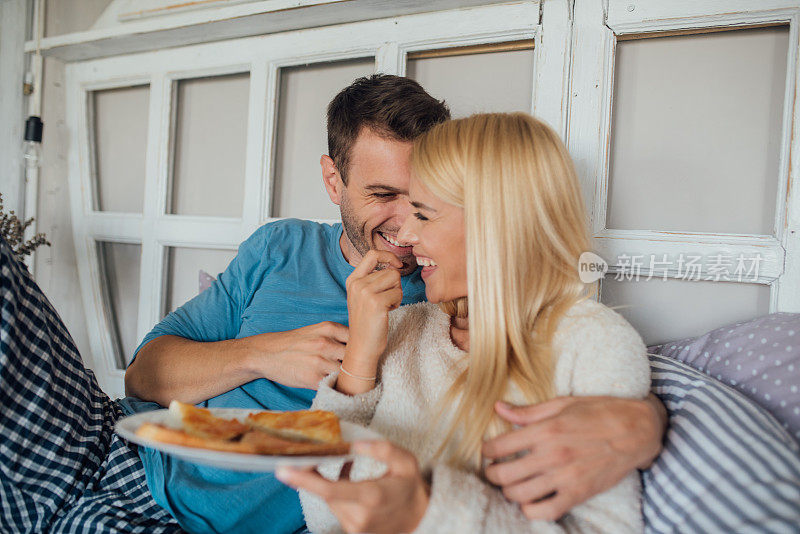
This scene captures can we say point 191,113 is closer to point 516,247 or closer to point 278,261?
point 278,261

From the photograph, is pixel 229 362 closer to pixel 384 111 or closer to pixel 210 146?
pixel 384 111

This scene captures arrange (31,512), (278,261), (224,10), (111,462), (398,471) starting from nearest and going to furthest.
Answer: (398,471), (31,512), (111,462), (278,261), (224,10)

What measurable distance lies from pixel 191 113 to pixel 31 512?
1445mm

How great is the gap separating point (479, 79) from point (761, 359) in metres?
1.01

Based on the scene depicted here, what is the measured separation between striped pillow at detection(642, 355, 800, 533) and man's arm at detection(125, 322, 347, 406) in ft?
2.02

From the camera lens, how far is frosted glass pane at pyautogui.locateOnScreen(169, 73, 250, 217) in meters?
1.99

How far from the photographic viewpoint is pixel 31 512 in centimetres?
106

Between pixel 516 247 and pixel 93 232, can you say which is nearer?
pixel 516 247

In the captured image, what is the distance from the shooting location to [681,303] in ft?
4.49

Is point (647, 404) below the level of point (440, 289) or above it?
below

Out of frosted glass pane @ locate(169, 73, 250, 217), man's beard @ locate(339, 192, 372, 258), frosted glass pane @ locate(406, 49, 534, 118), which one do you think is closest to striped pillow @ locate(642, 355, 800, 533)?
man's beard @ locate(339, 192, 372, 258)

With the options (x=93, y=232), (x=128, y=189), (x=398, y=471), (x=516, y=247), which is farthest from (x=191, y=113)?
(x=398, y=471)

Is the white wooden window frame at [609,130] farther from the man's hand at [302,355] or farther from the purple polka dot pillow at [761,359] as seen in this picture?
the man's hand at [302,355]

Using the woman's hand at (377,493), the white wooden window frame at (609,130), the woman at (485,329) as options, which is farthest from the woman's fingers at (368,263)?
the white wooden window frame at (609,130)
